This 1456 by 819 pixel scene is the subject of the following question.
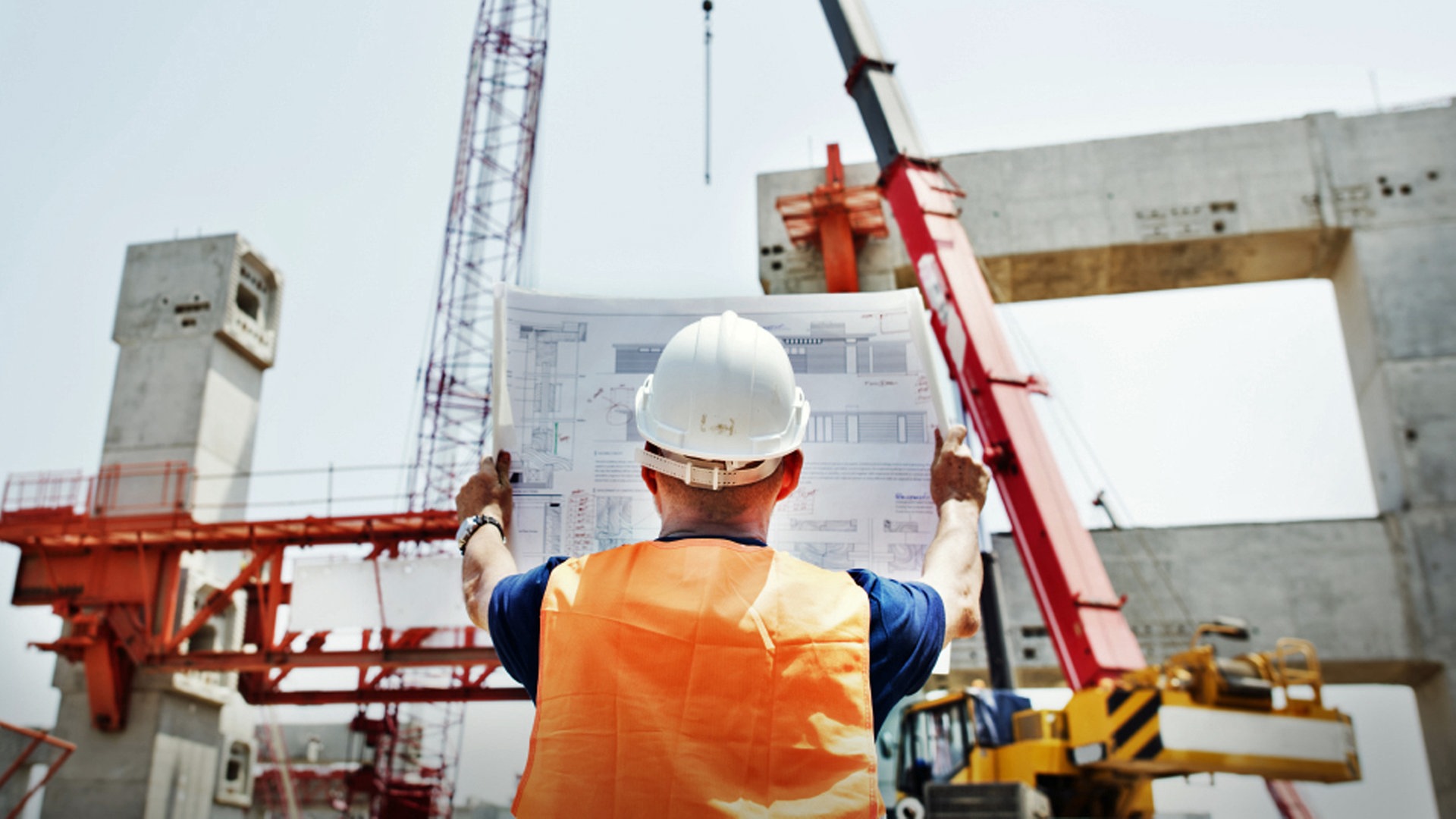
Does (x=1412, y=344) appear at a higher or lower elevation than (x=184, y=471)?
higher

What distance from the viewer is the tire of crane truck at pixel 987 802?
7.40 meters

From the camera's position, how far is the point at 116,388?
69.6 feet

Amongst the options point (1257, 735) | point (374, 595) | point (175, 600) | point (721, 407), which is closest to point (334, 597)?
point (374, 595)

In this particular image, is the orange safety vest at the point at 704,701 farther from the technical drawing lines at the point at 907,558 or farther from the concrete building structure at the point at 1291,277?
the concrete building structure at the point at 1291,277

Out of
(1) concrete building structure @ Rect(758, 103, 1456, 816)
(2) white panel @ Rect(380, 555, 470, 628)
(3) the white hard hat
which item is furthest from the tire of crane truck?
(1) concrete building structure @ Rect(758, 103, 1456, 816)

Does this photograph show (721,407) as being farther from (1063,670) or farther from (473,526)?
(1063,670)

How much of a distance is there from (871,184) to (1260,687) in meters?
12.1

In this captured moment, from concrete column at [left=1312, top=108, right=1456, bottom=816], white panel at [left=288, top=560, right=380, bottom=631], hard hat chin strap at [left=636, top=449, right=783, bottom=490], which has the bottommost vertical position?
hard hat chin strap at [left=636, top=449, right=783, bottom=490]

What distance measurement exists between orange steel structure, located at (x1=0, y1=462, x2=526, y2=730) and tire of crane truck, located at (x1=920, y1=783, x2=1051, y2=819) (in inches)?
359

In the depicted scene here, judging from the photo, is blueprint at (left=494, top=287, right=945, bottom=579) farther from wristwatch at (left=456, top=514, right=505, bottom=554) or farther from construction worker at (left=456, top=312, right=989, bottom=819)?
construction worker at (left=456, top=312, right=989, bottom=819)

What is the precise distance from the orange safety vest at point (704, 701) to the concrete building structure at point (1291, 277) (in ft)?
52.8

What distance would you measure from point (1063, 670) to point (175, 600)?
45.6 feet

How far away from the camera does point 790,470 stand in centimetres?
243

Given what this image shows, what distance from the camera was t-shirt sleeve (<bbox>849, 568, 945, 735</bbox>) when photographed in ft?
6.73
